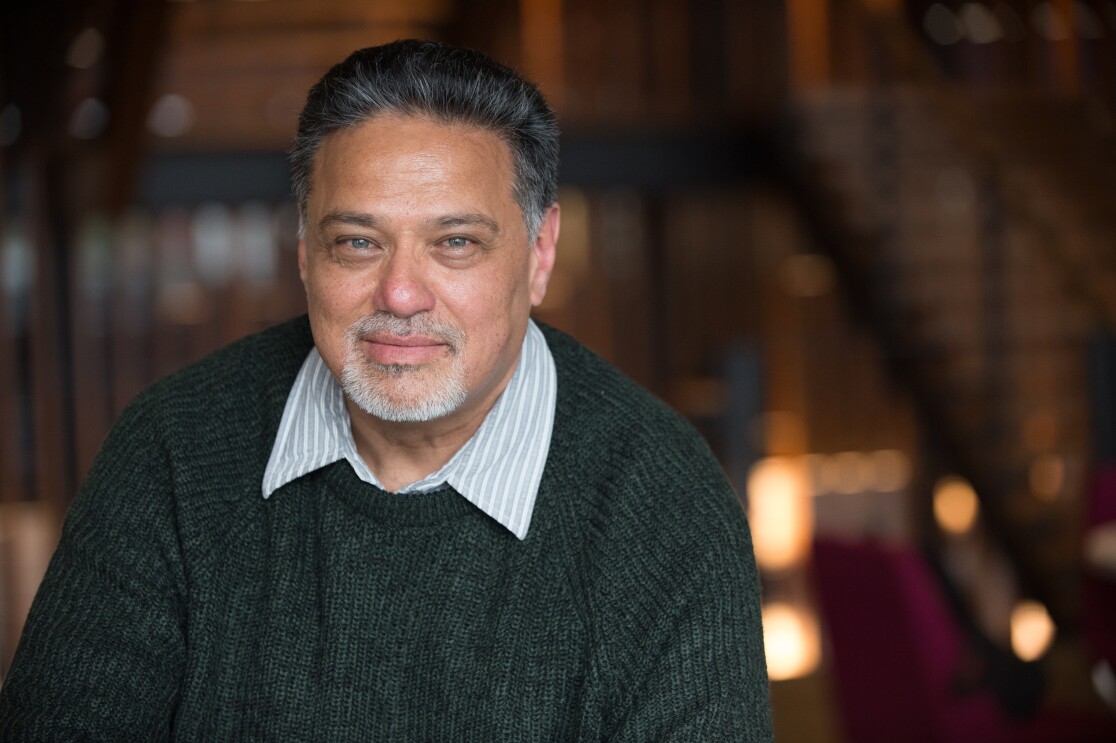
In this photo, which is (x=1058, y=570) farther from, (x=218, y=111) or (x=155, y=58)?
(x=218, y=111)

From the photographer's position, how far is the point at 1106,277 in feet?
19.9

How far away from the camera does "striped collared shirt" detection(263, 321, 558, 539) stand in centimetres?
143

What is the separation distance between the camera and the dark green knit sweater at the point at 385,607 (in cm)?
133

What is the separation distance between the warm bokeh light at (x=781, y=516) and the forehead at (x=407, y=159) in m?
5.54

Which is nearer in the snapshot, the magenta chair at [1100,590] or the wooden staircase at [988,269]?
the magenta chair at [1100,590]

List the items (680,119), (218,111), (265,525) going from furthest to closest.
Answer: (218,111) → (680,119) → (265,525)

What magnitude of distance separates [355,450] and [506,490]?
0.64ft

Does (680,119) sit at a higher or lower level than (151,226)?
higher

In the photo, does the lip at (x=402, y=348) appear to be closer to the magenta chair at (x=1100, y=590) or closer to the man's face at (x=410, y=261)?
the man's face at (x=410, y=261)

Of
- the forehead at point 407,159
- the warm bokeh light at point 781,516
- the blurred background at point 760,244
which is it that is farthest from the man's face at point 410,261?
the warm bokeh light at point 781,516

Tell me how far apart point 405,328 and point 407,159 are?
176 millimetres

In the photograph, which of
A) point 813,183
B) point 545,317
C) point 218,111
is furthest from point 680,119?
point 218,111

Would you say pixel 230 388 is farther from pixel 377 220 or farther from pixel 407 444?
pixel 377 220

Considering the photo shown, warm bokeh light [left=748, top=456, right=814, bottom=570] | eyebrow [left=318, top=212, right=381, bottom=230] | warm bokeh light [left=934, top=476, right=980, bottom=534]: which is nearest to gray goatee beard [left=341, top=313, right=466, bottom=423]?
eyebrow [left=318, top=212, right=381, bottom=230]
